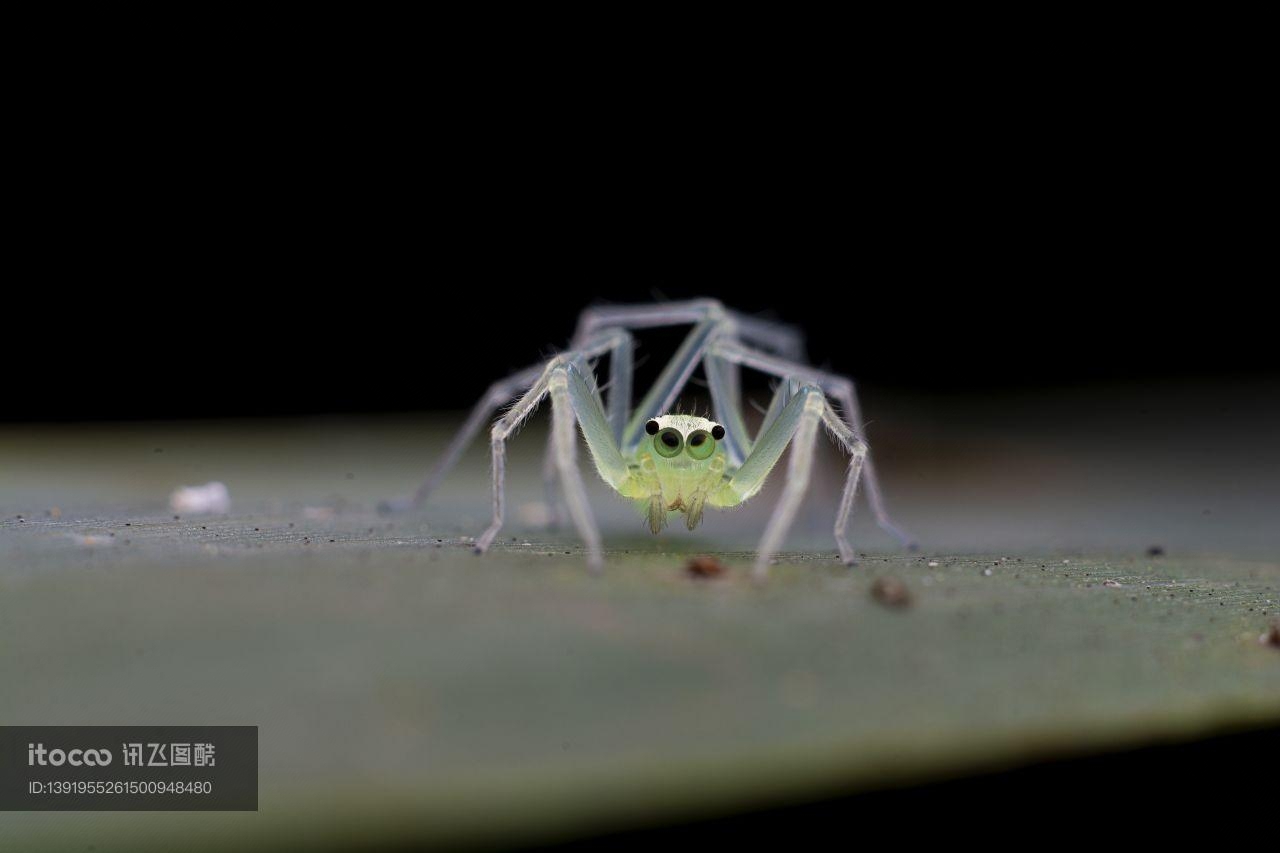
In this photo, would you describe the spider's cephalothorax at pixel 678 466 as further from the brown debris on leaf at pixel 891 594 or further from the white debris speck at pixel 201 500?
the white debris speck at pixel 201 500

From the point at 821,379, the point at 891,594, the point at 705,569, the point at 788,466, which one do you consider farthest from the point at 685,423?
the point at 891,594

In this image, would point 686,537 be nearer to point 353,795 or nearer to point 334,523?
point 334,523

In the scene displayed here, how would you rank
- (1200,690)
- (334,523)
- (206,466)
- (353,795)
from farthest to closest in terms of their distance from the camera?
(206,466) < (334,523) < (1200,690) < (353,795)

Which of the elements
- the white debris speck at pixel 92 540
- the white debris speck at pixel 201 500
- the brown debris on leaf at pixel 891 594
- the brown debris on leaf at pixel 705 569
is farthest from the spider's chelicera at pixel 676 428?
the white debris speck at pixel 92 540

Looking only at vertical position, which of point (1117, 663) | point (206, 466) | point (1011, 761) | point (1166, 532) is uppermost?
point (206, 466)

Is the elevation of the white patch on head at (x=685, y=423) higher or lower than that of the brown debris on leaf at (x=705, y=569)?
higher

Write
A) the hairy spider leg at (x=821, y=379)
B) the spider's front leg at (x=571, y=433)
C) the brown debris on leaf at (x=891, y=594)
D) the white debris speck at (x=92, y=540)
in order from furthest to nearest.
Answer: the hairy spider leg at (x=821, y=379)
the spider's front leg at (x=571, y=433)
the white debris speck at (x=92, y=540)
the brown debris on leaf at (x=891, y=594)

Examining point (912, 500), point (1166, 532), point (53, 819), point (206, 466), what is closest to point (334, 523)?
point (206, 466)

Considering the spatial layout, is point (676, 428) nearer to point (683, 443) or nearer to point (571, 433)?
point (683, 443)
